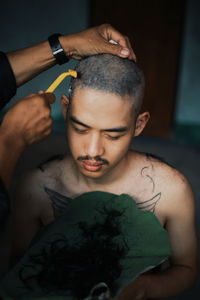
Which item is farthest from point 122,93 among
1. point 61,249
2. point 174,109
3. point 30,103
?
point 174,109

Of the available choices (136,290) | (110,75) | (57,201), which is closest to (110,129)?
(110,75)

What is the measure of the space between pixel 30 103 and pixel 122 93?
0.93 ft

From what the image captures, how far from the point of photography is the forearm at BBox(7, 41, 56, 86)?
1303 millimetres

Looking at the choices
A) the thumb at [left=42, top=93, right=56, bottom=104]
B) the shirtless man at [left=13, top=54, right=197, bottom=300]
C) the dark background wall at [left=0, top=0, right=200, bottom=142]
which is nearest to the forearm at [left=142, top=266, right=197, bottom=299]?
the shirtless man at [left=13, top=54, right=197, bottom=300]

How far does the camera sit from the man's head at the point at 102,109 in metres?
1.14

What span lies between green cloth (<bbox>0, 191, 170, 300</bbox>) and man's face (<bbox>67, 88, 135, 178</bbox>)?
4.2 inches

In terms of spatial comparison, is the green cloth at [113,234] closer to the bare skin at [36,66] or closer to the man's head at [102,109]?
the man's head at [102,109]

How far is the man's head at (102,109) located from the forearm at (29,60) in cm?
17

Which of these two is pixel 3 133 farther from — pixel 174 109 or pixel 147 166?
pixel 174 109

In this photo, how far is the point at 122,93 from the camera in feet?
3.78

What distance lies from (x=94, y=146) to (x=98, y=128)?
0.05 m

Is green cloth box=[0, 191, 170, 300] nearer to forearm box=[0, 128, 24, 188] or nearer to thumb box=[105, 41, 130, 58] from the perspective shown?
forearm box=[0, 128, 24, 188]

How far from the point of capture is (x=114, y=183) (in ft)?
4.50

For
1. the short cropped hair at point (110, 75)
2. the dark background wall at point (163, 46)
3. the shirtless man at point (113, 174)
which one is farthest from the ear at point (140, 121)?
the dark background wall at point (163, 46)
